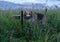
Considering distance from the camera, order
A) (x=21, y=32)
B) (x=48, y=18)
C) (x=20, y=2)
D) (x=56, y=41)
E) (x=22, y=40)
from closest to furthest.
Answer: (x=56, y=41), (x=22, y=40), (x=21, y=32), (x=48, y=18), (x=20, y=2)

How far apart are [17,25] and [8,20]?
0.99ft

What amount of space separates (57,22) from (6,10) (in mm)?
1877

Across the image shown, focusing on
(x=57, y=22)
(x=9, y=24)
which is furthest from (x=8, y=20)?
(x=57, y=22)

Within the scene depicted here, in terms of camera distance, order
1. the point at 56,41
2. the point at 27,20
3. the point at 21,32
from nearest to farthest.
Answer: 1. the point at 56,41
2. the point at 21,32
3. the point at 27,20

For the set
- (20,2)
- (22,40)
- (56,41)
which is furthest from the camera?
(20,2)

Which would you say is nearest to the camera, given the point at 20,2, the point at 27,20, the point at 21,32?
the point at 21,32

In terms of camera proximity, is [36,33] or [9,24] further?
[9,24]

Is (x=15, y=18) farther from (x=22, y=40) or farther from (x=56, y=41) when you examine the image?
(x=56, y=41)

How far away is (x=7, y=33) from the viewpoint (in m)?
5.61

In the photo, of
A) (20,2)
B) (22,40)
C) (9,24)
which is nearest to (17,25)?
(9,24)

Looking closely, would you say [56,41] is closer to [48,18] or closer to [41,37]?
[41,37]

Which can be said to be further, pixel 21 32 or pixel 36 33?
pixel 21 32

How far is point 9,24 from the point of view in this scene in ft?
21.6

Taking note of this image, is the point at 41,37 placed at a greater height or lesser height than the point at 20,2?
lesser
